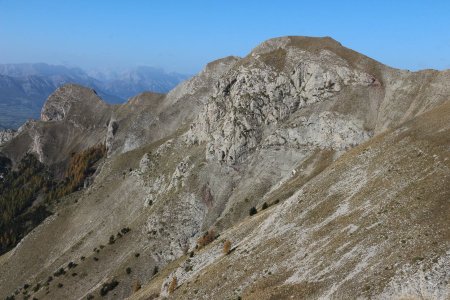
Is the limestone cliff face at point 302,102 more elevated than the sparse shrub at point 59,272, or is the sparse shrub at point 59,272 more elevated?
the limestone cliff face at point 302,102

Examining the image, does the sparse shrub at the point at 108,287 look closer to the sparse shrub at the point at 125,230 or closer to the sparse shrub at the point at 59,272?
the sparse shrub at the point at 59,272

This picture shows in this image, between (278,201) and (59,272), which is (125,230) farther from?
(278,201)

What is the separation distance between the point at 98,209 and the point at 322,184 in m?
98.6

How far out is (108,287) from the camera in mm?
104312

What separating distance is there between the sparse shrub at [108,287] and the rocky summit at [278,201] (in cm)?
27

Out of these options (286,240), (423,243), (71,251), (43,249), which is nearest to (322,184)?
(286,240)

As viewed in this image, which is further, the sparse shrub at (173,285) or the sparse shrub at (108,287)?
the sparse shrub at (108,287)

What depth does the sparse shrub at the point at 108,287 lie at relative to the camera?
103188 mm

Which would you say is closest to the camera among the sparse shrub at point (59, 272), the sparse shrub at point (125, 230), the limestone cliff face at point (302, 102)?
the sparse shrub at point (59, 272)

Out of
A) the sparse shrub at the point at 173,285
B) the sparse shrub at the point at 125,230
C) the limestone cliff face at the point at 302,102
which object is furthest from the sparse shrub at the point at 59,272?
the sparse shrub at the point at 173,285

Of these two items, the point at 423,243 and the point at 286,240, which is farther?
the point at 286,240

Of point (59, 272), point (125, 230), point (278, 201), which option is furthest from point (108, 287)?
point (278, 201)

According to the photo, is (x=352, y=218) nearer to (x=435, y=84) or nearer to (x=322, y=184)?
(x=322, y=184)

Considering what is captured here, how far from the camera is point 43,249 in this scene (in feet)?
462
